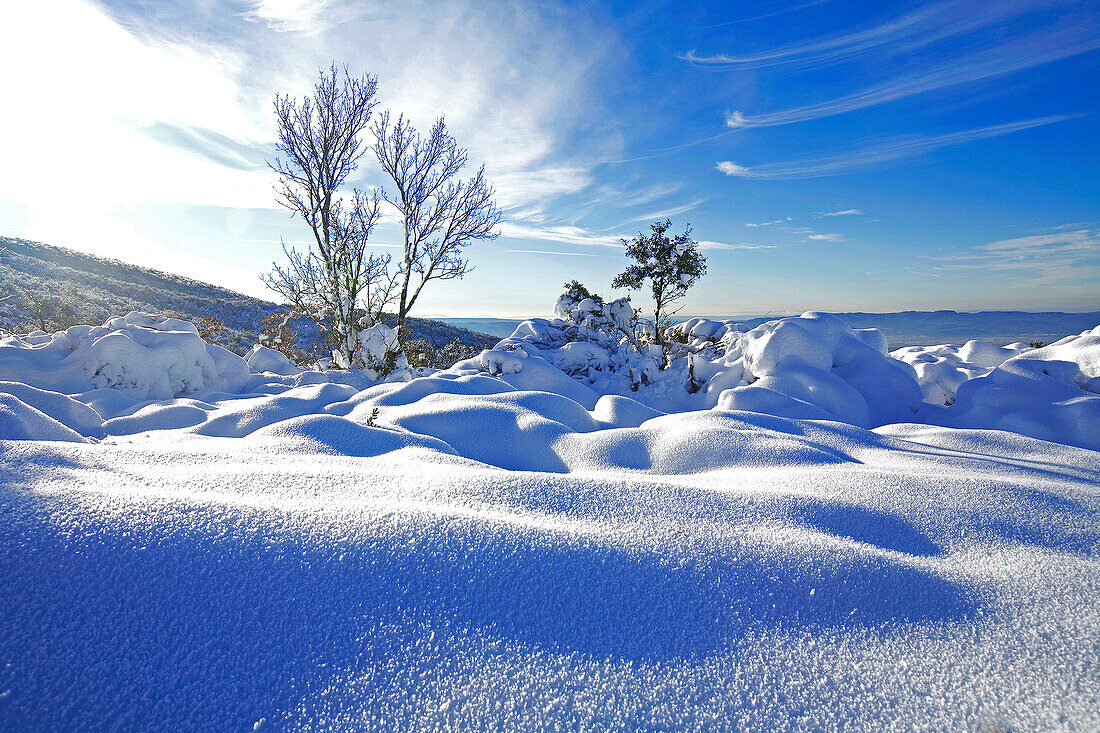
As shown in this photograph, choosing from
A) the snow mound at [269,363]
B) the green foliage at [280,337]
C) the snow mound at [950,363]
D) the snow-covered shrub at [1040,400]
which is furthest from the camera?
the green foliage at [280,337]

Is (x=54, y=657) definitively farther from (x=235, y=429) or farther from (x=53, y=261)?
(x=53, y=261)

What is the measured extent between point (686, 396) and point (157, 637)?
4.85 meters

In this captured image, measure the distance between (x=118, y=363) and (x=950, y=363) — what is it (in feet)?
25.9

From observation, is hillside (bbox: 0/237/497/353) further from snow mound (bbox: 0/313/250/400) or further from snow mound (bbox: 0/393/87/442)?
snow mound (bbox: 0/393/87/442)

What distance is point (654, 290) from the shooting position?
1567cm

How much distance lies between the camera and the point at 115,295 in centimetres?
2211

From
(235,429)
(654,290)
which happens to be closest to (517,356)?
(235,429)

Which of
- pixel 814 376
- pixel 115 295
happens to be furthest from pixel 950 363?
pixel 115 295

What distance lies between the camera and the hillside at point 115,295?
16703 millimetres

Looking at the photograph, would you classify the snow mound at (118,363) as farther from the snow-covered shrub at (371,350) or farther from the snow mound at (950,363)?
the snow mound at (950,363)

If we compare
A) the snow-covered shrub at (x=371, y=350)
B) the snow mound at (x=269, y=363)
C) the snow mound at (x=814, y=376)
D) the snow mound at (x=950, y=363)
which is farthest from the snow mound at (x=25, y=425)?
the snow mound at (x=950, y=363)

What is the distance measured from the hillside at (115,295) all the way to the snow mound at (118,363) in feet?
31.0

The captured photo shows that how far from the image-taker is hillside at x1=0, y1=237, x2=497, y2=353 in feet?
54.8

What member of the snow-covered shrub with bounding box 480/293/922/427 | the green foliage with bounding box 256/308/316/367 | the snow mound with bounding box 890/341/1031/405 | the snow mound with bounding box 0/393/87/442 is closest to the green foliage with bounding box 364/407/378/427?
the snow mound with bounding box 0/393/87/442
